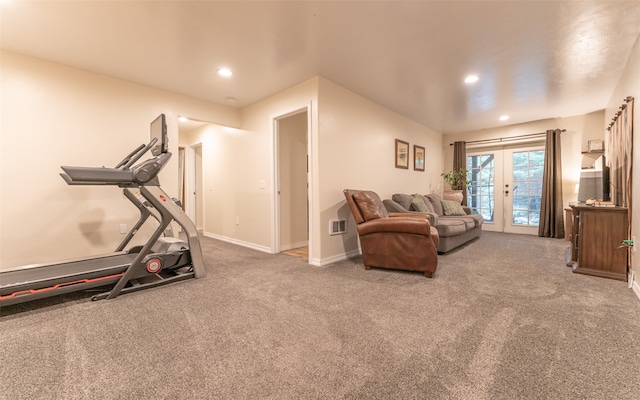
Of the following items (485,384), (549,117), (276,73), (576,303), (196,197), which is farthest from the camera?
(196,197)

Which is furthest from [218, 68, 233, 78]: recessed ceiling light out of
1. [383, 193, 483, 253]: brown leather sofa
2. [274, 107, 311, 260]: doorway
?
[383, 193, 483, 253]: brown leather sofa

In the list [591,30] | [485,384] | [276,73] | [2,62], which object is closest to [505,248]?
[591,30]

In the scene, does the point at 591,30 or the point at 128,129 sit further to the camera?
the point at 128,129

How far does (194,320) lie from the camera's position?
185 cm

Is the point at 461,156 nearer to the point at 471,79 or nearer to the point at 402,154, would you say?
the point at 402,154

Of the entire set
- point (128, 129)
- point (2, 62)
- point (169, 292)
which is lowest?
point (169, 292)

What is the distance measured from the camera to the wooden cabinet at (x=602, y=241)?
2693 millimetres

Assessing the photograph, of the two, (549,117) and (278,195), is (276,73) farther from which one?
(549,117)

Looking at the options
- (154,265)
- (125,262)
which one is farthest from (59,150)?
(154,265)

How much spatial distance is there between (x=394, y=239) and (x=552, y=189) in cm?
434

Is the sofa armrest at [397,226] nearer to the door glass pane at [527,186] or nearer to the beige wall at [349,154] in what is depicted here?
the beige wall at [349,154]

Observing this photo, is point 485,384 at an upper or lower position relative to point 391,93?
lower

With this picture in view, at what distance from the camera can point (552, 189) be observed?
5.08 meters

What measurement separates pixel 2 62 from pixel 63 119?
2.15 feet
